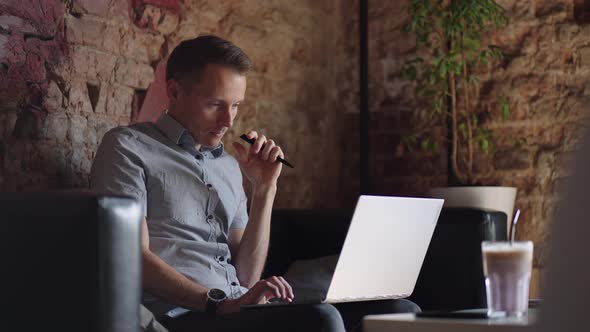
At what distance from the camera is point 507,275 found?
1361mm

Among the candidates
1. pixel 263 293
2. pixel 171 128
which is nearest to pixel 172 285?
pixel 263 293

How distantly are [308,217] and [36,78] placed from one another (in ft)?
3.24

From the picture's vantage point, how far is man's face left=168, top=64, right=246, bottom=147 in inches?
100

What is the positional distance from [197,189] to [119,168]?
0.95 ft

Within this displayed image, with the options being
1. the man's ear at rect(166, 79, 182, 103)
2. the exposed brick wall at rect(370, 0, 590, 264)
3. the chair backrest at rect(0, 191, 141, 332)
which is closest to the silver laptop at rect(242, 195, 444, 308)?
the chair backrest at rect(0, 191, 141, 332)

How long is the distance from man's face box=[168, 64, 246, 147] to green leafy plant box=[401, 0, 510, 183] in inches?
64.5

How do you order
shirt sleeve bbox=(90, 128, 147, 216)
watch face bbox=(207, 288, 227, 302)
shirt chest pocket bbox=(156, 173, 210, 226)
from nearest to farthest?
watch face bbox=(207, 288, 227, 302)
shirt sleeve bbox=(90, 128, 147, 216)
shirt chest pocket bbox=(156, 173, 210, 226)

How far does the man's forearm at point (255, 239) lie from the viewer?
2609 mm

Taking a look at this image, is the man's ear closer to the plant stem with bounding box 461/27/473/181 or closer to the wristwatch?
the wristwatch

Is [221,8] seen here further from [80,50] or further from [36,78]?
[36,78]

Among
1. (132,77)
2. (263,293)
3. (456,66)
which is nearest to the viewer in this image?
(263,293)

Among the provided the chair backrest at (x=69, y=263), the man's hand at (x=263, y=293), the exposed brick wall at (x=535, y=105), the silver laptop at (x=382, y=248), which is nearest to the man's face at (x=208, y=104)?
the man's hand at (x=263, y=293)

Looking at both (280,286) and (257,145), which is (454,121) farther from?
(280,286)

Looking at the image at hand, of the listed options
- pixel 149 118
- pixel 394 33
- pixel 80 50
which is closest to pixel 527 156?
pixel 394 33
